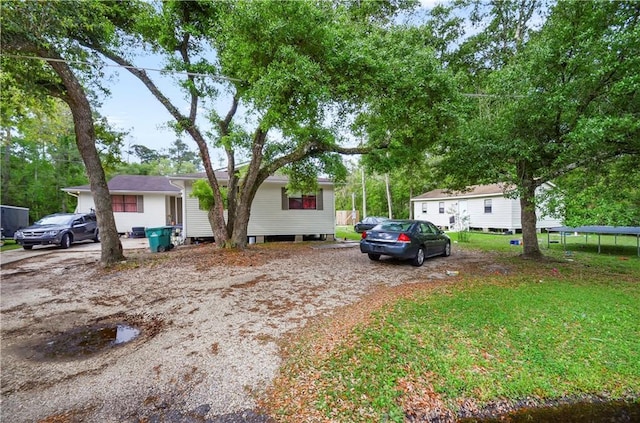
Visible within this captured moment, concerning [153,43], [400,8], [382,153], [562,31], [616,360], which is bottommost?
[616,360]

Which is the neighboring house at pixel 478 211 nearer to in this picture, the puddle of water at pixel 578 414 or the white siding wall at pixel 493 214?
the white siding wall at pixel 493 214

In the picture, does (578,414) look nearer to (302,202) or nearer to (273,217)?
(273,217)

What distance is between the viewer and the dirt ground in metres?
2.64

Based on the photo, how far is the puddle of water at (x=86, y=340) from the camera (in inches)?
142

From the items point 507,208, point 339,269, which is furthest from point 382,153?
point 507,208

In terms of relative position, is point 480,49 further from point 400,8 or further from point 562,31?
point 562,31

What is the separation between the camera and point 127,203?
58.4 ft

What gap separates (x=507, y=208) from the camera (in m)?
18.6

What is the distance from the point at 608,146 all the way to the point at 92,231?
19.6m

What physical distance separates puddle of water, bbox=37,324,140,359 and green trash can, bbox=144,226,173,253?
7295mm

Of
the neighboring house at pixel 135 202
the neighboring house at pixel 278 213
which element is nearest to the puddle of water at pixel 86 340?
the neighboring house at pixel 278 213

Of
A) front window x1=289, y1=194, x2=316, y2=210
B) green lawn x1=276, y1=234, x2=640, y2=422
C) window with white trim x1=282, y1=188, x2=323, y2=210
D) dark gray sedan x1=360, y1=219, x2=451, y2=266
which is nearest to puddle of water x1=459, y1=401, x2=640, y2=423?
green lawn x1=276, y1=234, x2=640, y2=422

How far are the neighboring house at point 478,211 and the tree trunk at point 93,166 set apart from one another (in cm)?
1607

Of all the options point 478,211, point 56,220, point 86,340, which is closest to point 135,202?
point 56,220
